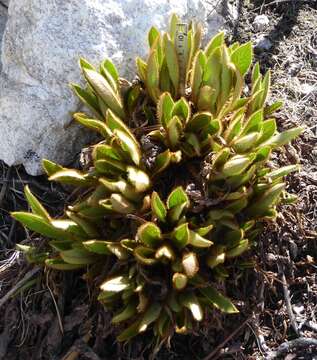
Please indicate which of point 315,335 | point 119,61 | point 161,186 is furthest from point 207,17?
point 315,335

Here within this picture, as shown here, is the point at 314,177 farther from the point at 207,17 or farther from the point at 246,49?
the point at 207,17

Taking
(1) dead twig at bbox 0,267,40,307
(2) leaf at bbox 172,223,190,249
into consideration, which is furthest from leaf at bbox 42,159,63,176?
(2) leaf at bbox 172,223,190,249

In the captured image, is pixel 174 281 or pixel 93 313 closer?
pixel 174 281

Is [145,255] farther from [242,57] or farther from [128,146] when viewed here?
[242,57]

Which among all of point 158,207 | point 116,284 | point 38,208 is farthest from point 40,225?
point 158,207

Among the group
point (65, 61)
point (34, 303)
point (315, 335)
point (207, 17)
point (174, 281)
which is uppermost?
point (207, 17)

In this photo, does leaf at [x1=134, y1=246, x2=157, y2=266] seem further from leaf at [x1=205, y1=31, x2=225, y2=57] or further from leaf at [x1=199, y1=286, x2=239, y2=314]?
leaf at [x1=205, y1=31, x2=225, y2=57]
